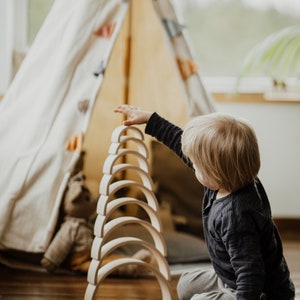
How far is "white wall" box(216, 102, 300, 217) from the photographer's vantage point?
131 inches

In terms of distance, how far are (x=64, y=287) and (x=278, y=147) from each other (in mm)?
1554

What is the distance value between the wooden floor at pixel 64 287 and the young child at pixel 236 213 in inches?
22.5

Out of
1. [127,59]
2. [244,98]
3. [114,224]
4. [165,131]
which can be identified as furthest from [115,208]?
[244,98]

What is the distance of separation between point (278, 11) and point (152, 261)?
5.49ft

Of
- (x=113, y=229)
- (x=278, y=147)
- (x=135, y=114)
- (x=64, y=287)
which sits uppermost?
(x=135, y=114)

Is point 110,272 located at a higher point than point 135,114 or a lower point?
lower

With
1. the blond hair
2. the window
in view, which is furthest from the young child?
the window

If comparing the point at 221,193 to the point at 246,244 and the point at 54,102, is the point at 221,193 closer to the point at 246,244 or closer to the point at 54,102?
the point at 246,244

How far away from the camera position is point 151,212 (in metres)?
1.90

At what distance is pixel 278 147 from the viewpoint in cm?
336

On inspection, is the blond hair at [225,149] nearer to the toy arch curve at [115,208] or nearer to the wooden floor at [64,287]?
the toy arch curve at [115,208]

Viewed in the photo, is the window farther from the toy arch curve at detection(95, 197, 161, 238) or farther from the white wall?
the toy arch curve at detection(95, 197, 161, 238)

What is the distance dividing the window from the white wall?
15 cm

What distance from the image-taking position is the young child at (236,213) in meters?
1.52
